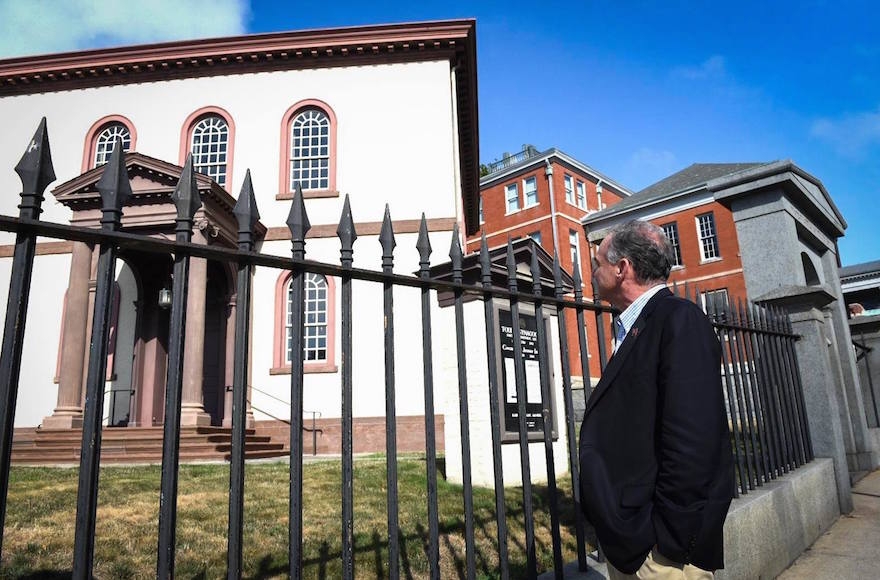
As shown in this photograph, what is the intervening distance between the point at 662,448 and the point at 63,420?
13.1 meters

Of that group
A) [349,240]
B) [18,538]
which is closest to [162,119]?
[18,538]

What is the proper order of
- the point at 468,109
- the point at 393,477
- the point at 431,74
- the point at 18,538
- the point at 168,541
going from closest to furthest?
the point at 168,541
the point at 393,477
the point at 18,538
the point at 431,74
the point at 468,109

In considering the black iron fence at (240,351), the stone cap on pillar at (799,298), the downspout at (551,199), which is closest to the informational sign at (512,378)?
the stone cap on pillar at (799,298)

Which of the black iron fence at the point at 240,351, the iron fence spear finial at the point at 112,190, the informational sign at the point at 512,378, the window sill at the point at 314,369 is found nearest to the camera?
the black iron fence at the point at 240,351

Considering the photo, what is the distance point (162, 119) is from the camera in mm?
16781

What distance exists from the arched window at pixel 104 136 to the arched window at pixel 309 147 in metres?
4.64

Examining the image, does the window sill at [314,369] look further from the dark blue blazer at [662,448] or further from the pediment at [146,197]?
the dark blue blazer at [662,448]

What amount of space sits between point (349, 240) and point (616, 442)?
1.34 metres

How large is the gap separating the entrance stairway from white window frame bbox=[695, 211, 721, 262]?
25441 millimetres

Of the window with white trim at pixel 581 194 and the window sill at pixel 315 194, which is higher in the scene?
the window with white trim at pixel 581 194

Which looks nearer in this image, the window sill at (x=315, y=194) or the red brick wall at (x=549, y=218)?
the window sill at (x=315, y=194)

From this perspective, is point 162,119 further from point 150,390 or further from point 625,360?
point 625,360

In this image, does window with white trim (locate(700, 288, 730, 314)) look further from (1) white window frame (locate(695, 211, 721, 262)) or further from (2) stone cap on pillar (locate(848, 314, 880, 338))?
(1) white window frame (locate(695, 211, 721, 262))

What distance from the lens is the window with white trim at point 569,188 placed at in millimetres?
35188
